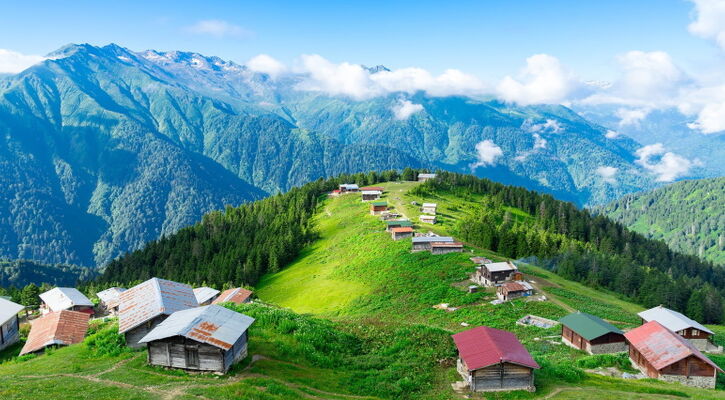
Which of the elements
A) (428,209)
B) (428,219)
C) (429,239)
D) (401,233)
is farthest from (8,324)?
(428,209)

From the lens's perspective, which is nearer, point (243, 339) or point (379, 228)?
point (243, 339)

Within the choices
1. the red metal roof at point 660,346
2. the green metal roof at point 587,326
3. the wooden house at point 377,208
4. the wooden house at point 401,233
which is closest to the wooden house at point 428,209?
the wooden house at point 377,208

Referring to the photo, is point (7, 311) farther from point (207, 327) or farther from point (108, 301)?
point (108, 301)

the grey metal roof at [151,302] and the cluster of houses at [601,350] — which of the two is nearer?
the cluster of houses at [601,350]

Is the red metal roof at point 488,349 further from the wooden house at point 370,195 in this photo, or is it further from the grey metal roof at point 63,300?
the wooden house at point 370,195

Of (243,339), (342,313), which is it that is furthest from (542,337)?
(243,339)

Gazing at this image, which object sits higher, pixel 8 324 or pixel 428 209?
pixel 428 209

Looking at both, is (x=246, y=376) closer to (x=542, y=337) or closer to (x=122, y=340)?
(x=122, y=340)
